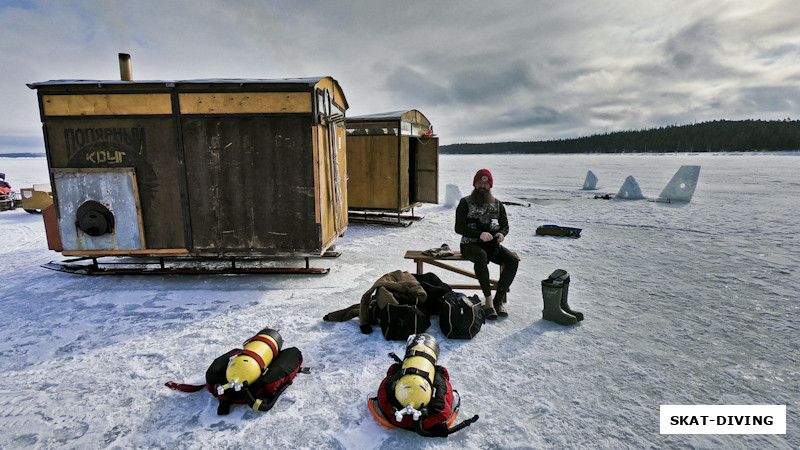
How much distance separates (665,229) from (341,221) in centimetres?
859

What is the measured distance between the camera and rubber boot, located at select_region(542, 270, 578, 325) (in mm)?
4695

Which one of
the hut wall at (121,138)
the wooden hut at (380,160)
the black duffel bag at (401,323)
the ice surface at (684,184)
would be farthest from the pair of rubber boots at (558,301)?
the ice surface at (684,184)

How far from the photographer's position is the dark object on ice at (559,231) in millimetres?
9517

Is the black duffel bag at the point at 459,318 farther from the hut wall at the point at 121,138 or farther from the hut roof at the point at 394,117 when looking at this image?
the hut roof at the point at 394,117

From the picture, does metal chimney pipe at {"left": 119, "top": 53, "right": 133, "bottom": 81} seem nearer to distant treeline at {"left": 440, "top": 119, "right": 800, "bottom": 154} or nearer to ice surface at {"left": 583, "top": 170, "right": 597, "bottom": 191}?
ice surface at {"left": 583, "top": 170, "right": 597, "bottom": 191}

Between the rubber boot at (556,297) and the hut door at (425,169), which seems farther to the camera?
the hut door at (425,169)

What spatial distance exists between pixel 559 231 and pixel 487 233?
17.8 feet

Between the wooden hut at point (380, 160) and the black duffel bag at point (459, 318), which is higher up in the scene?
the wooden hut at point (380, 160)

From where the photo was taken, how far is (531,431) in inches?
116

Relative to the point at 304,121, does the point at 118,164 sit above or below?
below

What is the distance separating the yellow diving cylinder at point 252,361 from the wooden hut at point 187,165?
3.00 m

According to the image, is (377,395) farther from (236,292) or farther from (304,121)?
(304,121)

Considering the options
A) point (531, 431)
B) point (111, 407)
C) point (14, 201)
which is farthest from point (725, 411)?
point (14, 201)

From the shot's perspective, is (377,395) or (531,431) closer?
(531,431)
